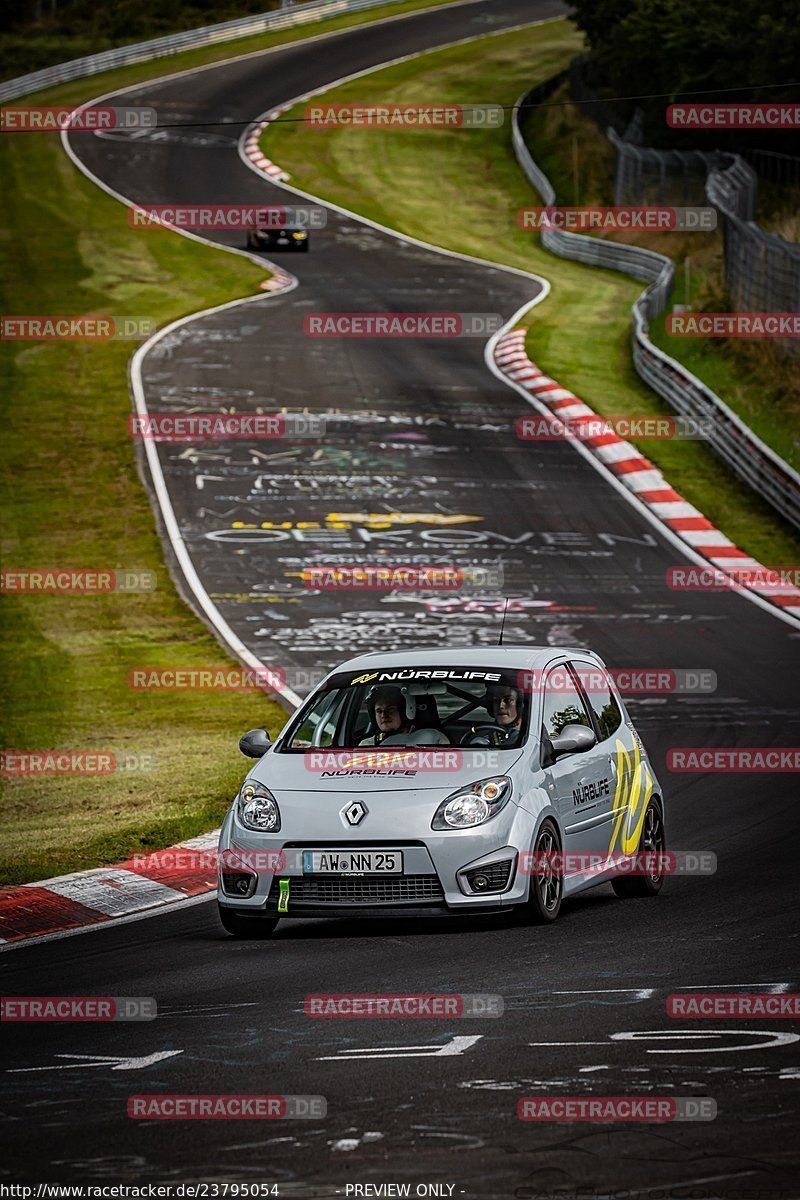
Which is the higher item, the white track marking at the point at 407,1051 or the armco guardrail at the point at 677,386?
the white track marking at the point at 407,1051

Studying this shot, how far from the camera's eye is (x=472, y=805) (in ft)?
32.6

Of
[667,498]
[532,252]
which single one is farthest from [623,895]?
[532,252]

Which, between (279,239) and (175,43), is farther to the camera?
(175,43)

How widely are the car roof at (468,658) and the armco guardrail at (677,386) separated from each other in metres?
16.5

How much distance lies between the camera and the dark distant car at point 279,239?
51.3 meters

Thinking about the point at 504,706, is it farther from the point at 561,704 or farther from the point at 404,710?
the point at 404,710

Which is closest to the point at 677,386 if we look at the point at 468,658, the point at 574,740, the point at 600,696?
the point at 600,696

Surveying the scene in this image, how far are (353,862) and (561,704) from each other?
6.25 feet

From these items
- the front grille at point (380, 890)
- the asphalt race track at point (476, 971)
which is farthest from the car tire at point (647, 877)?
the front grille at point (380, 890)

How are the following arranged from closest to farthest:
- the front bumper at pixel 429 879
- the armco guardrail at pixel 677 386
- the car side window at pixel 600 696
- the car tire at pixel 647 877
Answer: the front bumper at pixel 429 879 < the car tire at pixel 647 877 < the car side window at pixel 600 696 < the armco guardrail at pixel 677 386

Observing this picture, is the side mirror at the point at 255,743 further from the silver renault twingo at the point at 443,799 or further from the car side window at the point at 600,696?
the car side window at the point at 600,696

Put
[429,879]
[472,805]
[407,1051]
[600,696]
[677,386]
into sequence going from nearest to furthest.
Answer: [407,1051], [429,879], [472,805], [600,696], [677,386]

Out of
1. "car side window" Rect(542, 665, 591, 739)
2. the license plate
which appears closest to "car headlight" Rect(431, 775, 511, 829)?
the license plate

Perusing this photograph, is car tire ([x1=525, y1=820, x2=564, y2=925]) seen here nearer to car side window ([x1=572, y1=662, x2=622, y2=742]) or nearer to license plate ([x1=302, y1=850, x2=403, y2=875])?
license plate ([x1=302, y1=850, x2=403, y2=875])
